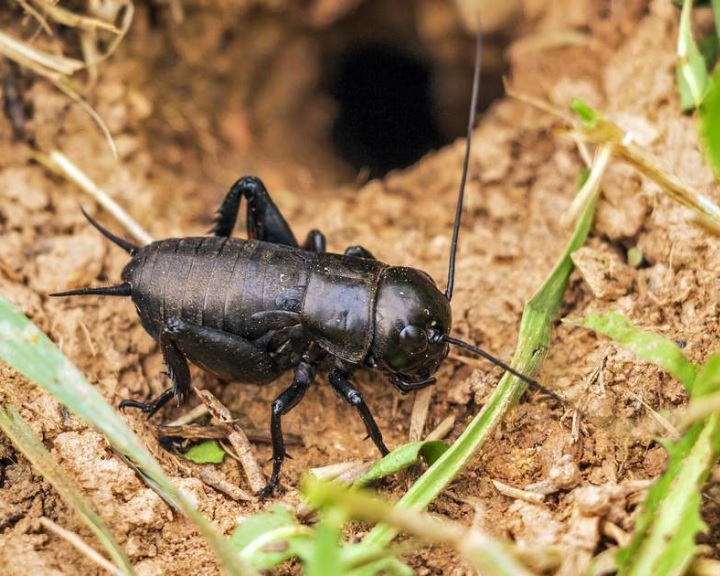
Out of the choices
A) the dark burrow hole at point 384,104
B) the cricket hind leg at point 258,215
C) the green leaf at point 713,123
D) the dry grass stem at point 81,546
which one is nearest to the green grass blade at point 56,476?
the dry grass stem at point 81,546

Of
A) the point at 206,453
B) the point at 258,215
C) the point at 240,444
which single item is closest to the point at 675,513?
the point at 240,444

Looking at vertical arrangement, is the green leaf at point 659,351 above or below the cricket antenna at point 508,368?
above

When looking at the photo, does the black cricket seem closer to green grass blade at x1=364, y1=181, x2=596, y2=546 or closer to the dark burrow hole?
green grass blade at x1=364, y1=181, x2=596, y2=546

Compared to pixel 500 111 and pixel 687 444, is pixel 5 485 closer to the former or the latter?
pixel 687 444

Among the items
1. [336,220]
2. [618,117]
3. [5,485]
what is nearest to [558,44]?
[618,117]

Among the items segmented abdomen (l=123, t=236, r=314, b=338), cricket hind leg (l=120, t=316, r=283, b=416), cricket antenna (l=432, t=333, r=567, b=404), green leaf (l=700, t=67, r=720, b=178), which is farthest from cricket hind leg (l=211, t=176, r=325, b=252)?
green leaf (l=700, t=67, r=720, b=178)

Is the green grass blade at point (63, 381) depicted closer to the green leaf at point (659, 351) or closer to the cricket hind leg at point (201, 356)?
the cricket hind leg at point (201, 356)
